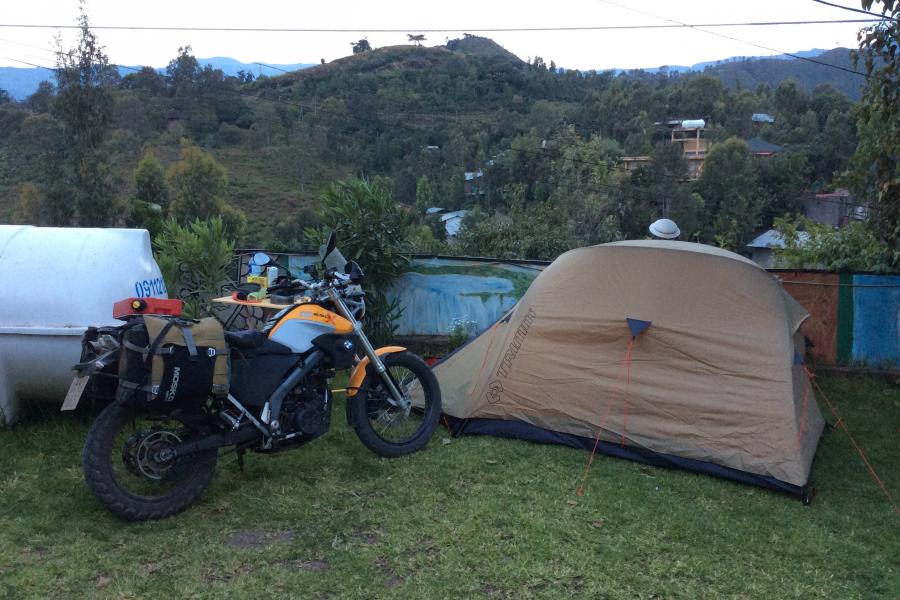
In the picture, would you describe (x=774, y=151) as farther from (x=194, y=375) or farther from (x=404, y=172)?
(x=194, y=375)

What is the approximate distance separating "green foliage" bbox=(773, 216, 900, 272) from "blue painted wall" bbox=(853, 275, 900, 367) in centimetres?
24

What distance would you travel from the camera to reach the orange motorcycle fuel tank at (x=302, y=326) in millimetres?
4234

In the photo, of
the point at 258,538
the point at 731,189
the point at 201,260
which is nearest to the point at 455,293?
the point at 201,260

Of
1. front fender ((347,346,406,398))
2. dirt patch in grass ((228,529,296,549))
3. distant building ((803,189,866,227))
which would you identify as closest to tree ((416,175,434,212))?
distant building ((803,189,866,227))

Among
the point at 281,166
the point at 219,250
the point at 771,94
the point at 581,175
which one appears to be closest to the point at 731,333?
the point at 219,250

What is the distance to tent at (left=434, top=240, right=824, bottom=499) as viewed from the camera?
14.9ft

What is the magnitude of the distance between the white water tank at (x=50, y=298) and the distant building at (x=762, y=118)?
5559cm

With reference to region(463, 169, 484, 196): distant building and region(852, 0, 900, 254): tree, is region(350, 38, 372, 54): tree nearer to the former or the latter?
region(463, 169, 484, 196): distant building

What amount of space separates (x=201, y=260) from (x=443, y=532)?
13.5 ft

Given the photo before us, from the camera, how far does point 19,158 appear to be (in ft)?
121

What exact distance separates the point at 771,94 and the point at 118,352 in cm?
7192

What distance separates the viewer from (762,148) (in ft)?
148

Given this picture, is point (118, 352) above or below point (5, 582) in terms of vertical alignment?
above

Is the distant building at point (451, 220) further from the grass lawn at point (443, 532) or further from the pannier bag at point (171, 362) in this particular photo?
the pannier bag at point (171, 362)
